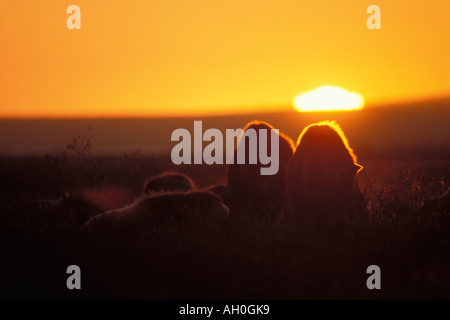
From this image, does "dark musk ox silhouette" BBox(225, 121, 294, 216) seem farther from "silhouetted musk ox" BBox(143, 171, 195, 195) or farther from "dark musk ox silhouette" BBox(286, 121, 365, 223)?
"silhouetted musk ox" BBox(143, 171, 195, 195)

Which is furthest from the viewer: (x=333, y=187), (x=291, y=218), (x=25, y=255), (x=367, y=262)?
(x=333, y=187)

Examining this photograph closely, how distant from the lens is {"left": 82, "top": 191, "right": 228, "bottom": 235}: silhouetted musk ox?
694 cm

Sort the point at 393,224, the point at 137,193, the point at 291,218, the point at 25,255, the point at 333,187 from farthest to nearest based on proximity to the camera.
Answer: the point at 137,193 → the point at 333,187 → the point at 291,218 → the point at 393,224 → the point at 25,255

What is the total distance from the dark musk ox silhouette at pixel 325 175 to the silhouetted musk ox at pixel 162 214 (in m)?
1.28

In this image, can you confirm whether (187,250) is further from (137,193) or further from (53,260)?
(137,193)

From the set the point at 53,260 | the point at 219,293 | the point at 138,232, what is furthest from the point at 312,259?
the point at 53,260

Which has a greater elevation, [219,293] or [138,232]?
[138,232]

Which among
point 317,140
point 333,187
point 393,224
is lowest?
point 393,224

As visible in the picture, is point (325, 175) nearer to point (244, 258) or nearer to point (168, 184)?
point (244, 258)

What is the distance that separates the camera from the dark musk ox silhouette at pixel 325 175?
26.3ft

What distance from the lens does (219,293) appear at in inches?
217

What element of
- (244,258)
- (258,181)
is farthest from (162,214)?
(258,181)

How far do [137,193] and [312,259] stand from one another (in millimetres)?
5675

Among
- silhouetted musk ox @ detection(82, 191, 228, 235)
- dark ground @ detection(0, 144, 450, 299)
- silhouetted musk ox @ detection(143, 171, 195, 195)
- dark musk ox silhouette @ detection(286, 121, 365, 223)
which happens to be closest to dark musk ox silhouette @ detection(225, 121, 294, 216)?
dark musk ox silhouette @ detection(286, 121, 365, 223)
